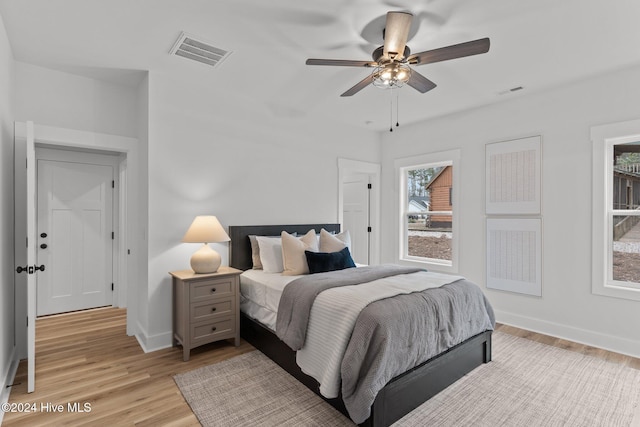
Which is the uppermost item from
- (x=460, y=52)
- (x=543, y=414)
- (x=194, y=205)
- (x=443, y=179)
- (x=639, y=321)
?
(x=460, y=52)

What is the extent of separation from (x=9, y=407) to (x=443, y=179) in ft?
16.9

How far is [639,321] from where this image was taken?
309 cm

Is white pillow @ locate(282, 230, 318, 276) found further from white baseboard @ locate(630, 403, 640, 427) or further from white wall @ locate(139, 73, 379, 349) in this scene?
white baseboard @ locate(630, 403, 640, 427)

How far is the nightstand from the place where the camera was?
2.99 metres

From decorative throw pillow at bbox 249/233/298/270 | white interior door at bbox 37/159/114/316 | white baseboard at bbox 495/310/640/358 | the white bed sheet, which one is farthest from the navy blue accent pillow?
white interior door at bbox 37/159/114/316

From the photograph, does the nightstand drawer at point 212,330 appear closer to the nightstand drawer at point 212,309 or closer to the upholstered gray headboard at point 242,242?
the nightstand drawer at point 212,309

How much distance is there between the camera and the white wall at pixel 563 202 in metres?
3.22

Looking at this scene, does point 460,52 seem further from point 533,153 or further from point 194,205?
point 194,205

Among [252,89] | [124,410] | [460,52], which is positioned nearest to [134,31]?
[252,89]

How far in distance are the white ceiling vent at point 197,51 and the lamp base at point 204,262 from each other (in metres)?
1.80

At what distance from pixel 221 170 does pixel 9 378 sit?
2.50 metres

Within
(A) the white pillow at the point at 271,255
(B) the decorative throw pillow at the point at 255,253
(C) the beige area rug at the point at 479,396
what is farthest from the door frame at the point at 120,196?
(C) the beige area rug at the point at 479,396

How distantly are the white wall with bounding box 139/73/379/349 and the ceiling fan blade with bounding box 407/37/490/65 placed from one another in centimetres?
223

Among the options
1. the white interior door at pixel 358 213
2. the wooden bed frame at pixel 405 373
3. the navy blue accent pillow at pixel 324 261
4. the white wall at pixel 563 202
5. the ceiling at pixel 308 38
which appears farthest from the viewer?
the white interior door at pixel 358 213
